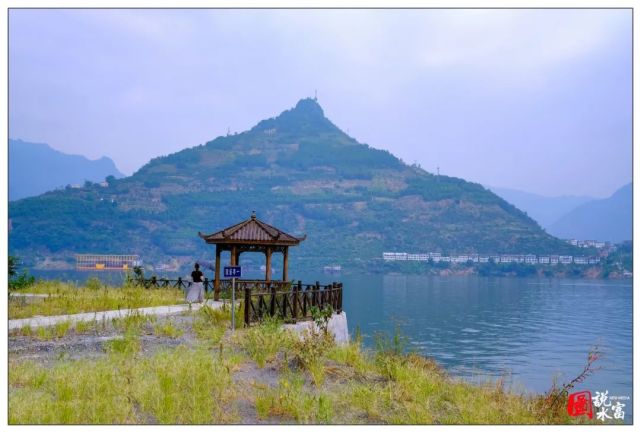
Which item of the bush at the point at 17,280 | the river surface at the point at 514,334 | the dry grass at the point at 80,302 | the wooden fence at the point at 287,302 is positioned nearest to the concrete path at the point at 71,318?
the dry grass at the point at 80,302

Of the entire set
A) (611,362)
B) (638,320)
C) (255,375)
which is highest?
(638,320)

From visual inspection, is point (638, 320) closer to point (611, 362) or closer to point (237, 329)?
point (237, 329)

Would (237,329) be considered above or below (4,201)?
below

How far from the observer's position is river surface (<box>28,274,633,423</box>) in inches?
1120

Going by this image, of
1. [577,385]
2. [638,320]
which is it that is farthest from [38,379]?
[577,385]

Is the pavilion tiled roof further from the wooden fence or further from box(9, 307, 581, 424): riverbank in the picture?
box(9, 307, 581, 424): riverbank

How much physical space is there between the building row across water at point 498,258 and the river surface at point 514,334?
268 ft

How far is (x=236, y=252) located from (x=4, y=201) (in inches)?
506

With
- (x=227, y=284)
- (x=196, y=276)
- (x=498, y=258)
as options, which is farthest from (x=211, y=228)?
(x=196, y=276)

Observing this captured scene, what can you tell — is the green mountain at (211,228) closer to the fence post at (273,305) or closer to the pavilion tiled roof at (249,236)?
the pavilion tiled roof at (249,236)

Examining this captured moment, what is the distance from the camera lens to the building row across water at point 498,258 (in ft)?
554

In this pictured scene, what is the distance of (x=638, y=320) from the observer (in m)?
8.41

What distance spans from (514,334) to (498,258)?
12817 centimetres

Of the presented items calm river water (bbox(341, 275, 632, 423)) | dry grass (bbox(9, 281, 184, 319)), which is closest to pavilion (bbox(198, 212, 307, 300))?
dry grass (bbox(9, 281, 184, 319))
